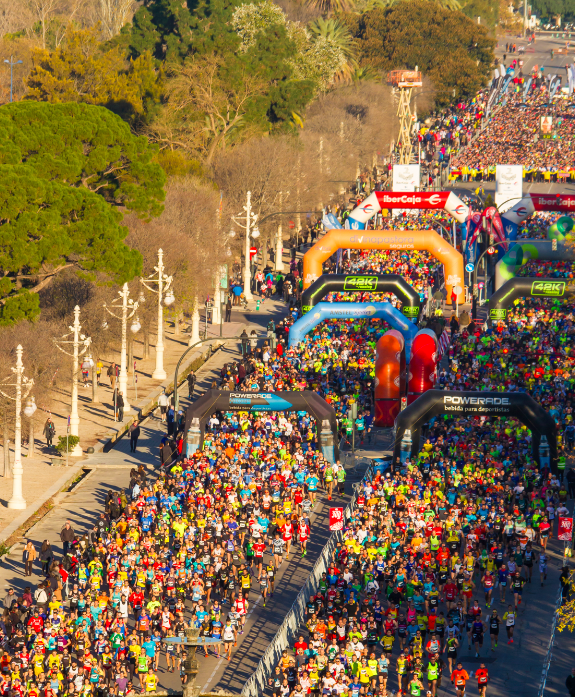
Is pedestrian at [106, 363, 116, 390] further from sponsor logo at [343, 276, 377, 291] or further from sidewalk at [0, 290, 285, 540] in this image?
sponsor logo at [343, 276, 377, 291]

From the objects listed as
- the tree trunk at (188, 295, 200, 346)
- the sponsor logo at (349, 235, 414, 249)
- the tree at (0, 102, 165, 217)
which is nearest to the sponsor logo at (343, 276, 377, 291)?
the sponsor logo at (349, 235, 414, 249)

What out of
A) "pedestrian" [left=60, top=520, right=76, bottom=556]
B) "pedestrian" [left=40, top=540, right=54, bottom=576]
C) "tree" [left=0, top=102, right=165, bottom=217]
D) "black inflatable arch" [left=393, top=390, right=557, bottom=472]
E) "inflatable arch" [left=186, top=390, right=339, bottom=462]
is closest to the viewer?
"pedestrian" [left=40, top=540, right=54, bottom=576]

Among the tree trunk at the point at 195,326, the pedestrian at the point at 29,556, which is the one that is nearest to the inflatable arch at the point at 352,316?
the tree trunk at the point at 195,326

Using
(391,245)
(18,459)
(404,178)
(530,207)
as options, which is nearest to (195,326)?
(391,245)

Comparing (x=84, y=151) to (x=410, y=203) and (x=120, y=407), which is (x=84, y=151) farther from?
(x=410, y=203)

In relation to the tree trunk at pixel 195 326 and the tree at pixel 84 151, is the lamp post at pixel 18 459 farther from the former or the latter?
the tree trunk at pixel 195 326

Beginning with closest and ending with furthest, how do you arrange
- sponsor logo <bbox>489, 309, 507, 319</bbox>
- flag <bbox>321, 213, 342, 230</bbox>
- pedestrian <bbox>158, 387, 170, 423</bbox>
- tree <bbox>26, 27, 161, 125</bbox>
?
pedestrian <bbox>158, 387, 170, 423</bbox> → sponsor logo <bbox>489, 309, 507, 319</bbox> → flag <bbox>321, 213, 342, 230</bbox> → tree <bbox>26, 27, 161, 125</bbox>
